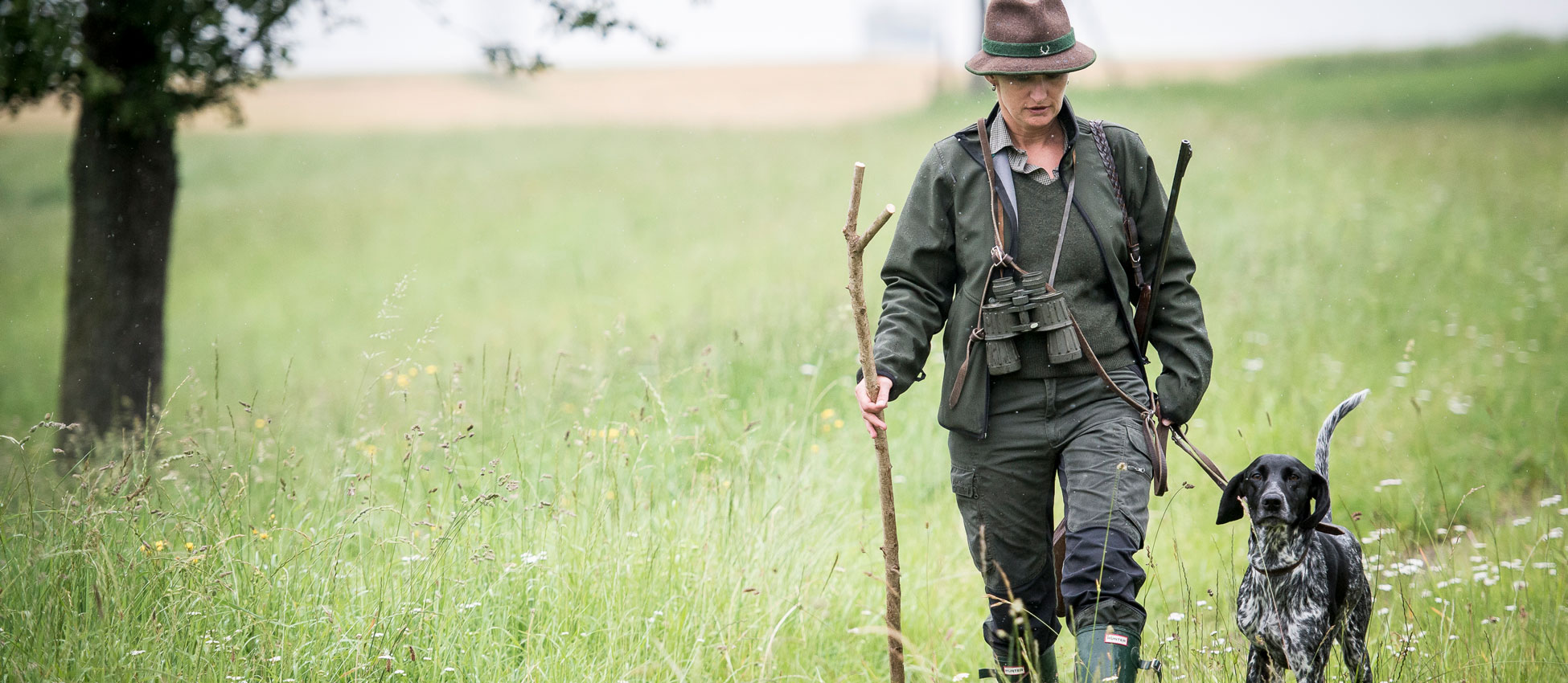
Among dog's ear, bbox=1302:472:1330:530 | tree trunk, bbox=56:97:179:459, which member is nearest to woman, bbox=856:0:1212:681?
dog's ear, bbox=1302:472:1330:530

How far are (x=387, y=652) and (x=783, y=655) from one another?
128 centimetres

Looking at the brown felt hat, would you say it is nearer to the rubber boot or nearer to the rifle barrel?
the rifle barrel

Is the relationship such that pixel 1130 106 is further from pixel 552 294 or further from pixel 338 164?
pixel 338 164

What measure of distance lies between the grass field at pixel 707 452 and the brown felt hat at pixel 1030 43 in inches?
56.2

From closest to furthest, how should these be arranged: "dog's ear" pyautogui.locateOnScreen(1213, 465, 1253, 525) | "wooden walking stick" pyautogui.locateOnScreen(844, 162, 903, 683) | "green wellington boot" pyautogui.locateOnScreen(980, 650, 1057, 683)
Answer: "wooden walking stick" pyautogui.locateOnScreen(844, 162, 903, 683) → "dog's ear" pyautogui.locateOnScreen(1213, 465, 1253, 525) → "green wellington boot" pyautogui.locateOnScreen(980, 650, 1057, 683)

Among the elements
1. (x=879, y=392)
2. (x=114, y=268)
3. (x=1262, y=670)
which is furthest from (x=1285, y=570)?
(x=114, y=268)

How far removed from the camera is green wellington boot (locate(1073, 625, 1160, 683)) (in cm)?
273

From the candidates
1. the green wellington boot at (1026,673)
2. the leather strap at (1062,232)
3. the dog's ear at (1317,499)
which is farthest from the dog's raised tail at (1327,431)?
the green wellington boot at (1026,673)

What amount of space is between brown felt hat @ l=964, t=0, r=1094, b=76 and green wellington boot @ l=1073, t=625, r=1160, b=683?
153 cm

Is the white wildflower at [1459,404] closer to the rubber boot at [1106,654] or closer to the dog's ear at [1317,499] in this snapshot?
the dog's ear at [1317,499]

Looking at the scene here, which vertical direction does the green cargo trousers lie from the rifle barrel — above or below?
below

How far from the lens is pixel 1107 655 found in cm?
273

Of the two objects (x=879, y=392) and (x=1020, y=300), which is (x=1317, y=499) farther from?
(x=879, y=392)

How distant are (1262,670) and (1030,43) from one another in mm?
1933
